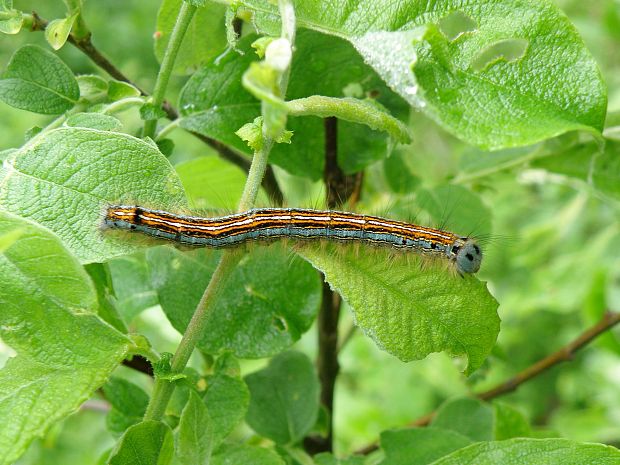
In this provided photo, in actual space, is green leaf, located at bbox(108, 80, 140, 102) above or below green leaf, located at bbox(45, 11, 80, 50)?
below

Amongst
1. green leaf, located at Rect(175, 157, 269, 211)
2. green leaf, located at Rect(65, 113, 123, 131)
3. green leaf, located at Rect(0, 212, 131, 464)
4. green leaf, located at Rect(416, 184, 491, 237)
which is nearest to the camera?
green leaf, located at Rect(0, 212, 131, 464)

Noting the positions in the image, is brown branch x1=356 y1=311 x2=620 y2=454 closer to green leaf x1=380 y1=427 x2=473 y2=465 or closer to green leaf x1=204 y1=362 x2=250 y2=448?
green leaf x1=380 y1=427 x2=473 y2=465

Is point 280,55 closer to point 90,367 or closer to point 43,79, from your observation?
point 90,367

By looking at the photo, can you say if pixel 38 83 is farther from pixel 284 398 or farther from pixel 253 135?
pixel 284 398

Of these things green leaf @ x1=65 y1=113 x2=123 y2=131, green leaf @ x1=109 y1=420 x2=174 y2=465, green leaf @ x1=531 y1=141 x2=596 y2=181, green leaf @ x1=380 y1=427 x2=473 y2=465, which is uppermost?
green leaf @ x1=531 y1=141 x2=596 y2=181

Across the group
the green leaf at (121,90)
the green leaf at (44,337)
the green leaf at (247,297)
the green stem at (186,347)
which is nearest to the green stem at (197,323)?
the green stem at (186,347)

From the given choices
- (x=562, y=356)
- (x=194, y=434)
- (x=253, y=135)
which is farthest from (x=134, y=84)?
(x=562, y=356)

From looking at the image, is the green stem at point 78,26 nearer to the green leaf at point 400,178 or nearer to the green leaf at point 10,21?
the green leaf at point 10,21

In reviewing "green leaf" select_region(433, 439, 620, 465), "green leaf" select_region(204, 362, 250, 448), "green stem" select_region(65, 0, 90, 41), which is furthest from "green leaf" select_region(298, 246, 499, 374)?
"green stem" select_region(65, 0, 90, 41)
